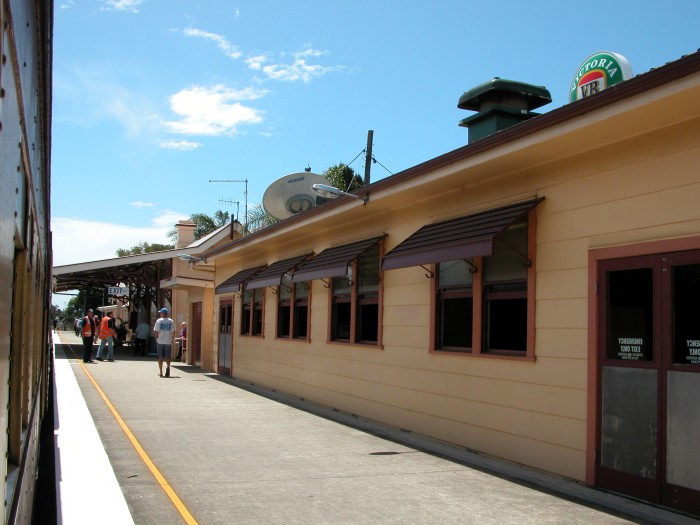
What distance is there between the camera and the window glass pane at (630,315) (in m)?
6.02

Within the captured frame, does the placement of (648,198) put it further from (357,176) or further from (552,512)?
(357,176)

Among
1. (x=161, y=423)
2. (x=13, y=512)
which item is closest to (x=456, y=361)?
(x=161, y=423)

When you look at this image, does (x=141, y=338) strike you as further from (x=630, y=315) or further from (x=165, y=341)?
(x=630, y=315)

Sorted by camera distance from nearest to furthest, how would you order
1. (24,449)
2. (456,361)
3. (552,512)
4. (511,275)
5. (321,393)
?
(24,449) < (552,512) < (511,275) < (456,361) < (321,393)

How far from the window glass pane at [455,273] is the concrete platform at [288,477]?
2011mm

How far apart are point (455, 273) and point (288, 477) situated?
337cm

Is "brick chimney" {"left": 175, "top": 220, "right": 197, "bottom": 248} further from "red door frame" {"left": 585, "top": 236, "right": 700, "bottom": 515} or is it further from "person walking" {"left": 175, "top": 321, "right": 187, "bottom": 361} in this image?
"red door frame" {"left": 585, "top": 236, "right": 700, "bottom": 515}

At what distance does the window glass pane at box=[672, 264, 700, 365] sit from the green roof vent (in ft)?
18.8

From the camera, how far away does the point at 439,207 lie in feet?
30.5

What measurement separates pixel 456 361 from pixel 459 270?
1.12 meters

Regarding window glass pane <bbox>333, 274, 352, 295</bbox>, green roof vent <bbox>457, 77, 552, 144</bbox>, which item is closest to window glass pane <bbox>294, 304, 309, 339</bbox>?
window glass pane <bbox>333, 274, 352, 295</bbox>

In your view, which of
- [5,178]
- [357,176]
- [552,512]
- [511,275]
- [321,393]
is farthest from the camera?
[357,176]

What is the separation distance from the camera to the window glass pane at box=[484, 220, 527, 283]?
7641 mm

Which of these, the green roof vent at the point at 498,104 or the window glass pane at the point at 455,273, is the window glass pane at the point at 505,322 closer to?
the window glass pane at the point at 455,273
